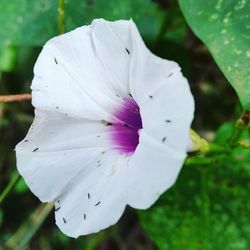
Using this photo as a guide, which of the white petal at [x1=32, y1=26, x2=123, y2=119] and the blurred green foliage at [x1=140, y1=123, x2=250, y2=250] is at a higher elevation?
the white petal at [x1=32, y1=26, x2=123, y2=119]

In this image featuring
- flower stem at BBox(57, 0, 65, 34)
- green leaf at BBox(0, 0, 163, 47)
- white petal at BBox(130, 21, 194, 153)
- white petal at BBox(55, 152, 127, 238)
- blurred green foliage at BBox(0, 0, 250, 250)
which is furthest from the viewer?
green leaf at BBox(0, 0, 163, 47)

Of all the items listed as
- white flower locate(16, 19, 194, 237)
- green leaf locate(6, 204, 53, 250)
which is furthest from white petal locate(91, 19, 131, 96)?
green leaf locate(6, 204, 53, 250)

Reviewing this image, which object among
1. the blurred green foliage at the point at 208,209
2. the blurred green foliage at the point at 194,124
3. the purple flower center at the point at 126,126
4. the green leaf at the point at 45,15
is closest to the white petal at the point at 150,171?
the purple flower center at the point at 126,126

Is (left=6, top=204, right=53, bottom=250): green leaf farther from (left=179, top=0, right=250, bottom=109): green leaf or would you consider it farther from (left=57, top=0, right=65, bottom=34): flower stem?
(left=179, top=0, right=250, bottom=109): green leaf

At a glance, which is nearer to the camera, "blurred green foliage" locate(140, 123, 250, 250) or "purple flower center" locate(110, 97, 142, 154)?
"purple flower center" locate(110, 97, 142, 154)

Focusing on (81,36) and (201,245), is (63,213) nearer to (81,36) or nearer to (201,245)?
(81,36)

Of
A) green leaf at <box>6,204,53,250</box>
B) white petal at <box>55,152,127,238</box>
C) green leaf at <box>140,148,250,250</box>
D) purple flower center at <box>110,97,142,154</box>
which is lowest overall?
green leaf at <box>6,204,53,250</box>

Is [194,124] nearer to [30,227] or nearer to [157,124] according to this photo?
[30,227]
